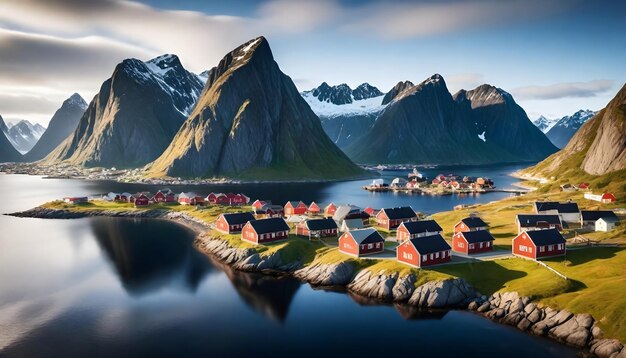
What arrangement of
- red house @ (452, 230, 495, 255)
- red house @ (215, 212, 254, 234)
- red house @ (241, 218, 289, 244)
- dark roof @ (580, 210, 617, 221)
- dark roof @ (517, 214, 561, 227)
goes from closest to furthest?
red house @ (452, 230, 495, 255), red house @ (241, 218, 289, 244), dark roof @ (517, 214, 561, 227), dark roof @ (580, 210, 617, 221), red house @ (215, 212, 254, 234)

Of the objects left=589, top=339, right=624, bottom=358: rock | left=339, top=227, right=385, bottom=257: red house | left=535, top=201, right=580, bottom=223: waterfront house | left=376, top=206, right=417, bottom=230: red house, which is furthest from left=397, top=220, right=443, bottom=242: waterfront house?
left=589, top=339, right=624, bottom=358: rock

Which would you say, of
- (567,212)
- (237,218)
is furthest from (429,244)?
(567,212)

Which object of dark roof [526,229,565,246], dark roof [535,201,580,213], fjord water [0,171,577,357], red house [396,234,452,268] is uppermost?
dark roof [535,201,580,213]

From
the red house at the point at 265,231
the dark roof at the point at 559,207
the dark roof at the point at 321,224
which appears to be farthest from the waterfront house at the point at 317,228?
the dark roof at the point at 559,207

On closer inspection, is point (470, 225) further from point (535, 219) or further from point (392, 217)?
point (392, 217)

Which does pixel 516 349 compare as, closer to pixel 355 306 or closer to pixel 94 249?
pixel 355 306

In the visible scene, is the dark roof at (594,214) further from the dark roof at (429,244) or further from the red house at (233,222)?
the red house at (233,222)

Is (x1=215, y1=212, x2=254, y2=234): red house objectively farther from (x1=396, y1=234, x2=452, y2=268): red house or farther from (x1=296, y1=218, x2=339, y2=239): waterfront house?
(x1=396, y1=234, x2=452, y2=268): red house
